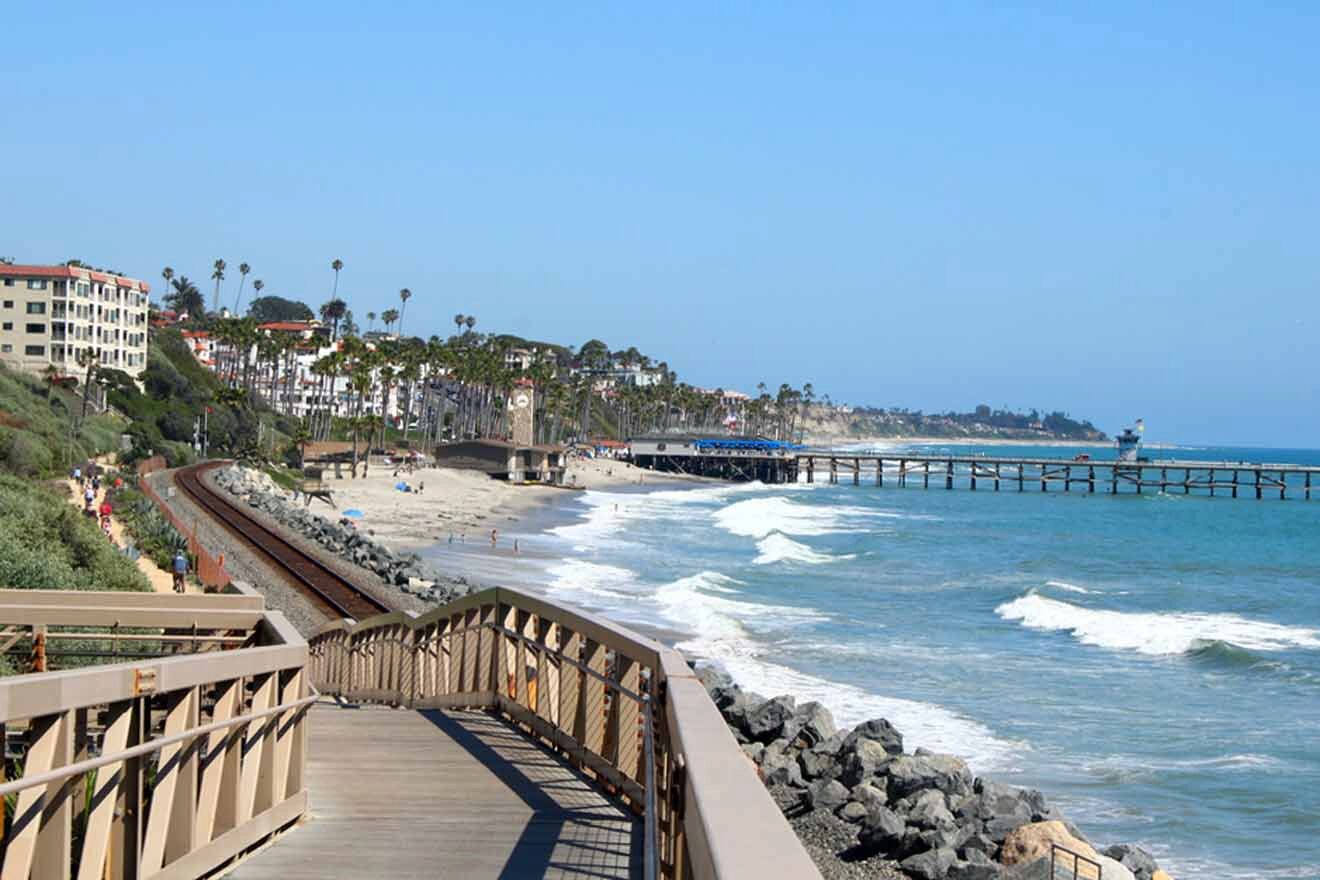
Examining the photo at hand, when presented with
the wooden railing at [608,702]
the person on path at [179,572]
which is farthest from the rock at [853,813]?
the person on path at [179,572]

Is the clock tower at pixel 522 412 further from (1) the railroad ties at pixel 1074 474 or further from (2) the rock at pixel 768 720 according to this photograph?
(2) the rock at pixel 768 720

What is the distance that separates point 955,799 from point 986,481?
14047cm

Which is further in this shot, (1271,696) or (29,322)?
(29,322)

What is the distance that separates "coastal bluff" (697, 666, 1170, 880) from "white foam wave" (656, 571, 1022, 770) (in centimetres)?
324

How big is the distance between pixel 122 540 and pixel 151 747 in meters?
33.1

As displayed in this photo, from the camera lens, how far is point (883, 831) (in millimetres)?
13633

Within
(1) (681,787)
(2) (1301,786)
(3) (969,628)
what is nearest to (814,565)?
(3) (969,628)

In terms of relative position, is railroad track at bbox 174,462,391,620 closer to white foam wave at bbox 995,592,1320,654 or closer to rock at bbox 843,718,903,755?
rock at bbox 843,718,903,755

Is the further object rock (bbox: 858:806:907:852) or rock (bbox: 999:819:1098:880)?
rock (bbox: 858:806:907:852)

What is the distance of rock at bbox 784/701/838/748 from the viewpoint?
17984 millimetres

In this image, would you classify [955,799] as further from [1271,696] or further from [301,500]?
[301,500]

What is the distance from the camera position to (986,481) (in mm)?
152500

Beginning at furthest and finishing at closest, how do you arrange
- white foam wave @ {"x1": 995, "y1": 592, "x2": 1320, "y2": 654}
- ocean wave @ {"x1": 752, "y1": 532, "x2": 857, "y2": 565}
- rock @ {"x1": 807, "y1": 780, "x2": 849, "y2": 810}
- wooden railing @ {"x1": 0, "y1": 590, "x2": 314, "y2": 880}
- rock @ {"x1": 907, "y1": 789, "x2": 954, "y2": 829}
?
ocean wave @ {"x1": 752, "y1": 532, "x2": 857, "y2": 565}, white foam wave @ {"x1": 995, "y1": 592, "x2": 1320, "y2": 654}, rock @ {"x1": 807, "y1": 780, "x2": 849, "y2": 810}, rock @ {"x1": 907, "y1": 789, "x2": 954, "y2": 829}, wooden railing @ {"x1": 0, "y1": 590, "x2": 314, "y2": 880}

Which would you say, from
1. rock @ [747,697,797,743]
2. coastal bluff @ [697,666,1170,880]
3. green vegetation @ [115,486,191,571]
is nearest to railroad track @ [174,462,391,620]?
green vegetation @ [115,486,191,571]
